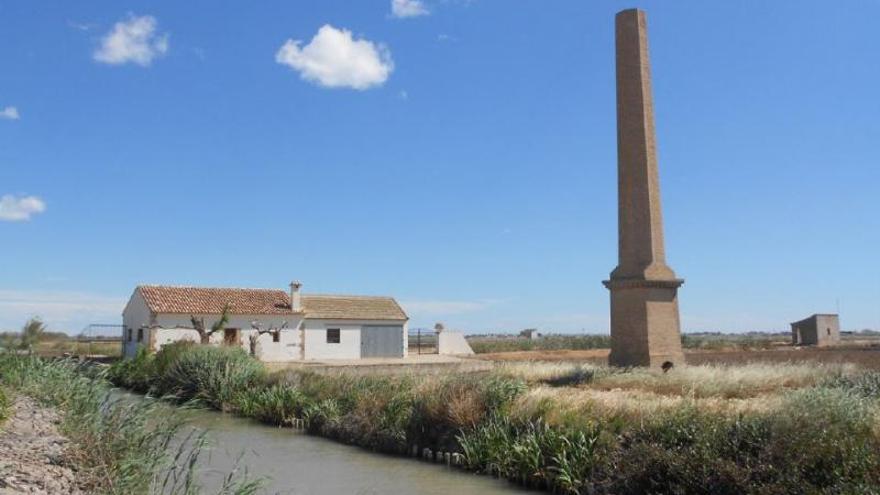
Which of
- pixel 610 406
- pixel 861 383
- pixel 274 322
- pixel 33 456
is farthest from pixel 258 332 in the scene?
pixel 33 456

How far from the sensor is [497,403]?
14.2 m

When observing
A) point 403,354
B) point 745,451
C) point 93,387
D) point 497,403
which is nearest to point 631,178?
point 497,403

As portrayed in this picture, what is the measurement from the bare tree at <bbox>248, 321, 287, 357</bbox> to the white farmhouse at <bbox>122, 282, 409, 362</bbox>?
0.03m

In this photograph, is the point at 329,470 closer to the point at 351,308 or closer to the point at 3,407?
the point at 3,407

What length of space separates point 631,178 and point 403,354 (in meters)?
25.8

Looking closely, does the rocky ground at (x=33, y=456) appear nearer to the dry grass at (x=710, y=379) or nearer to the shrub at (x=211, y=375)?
the dry grass at (x=710, y=379)

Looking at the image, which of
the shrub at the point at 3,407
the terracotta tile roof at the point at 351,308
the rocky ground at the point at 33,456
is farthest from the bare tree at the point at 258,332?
the shrub at the point at 3,407

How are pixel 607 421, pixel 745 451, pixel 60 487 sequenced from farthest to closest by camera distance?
pixel 607 421, pixel 745 451, pixel 60 487

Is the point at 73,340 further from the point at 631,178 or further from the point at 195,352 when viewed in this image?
the point at 631,178

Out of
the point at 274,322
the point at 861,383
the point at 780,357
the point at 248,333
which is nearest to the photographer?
the point at 861,383

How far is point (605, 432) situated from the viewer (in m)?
11.5

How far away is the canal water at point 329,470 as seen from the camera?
11672 millimetres

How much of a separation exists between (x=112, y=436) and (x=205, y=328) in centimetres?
2752

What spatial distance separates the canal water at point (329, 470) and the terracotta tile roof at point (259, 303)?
2065cm
